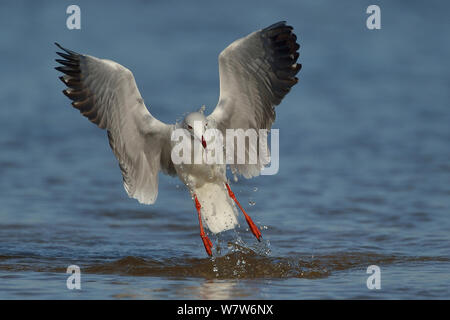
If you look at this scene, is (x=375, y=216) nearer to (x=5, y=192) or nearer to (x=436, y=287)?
(x=436, y=287)

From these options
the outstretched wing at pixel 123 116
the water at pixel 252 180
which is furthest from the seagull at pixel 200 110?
the water at pixel 252 180

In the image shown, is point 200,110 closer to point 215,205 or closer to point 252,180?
point 215,205

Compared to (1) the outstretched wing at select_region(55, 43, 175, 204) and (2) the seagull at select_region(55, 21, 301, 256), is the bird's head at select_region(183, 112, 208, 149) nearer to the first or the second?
(2) the seagull at select_region(55, 21, 301, 256)

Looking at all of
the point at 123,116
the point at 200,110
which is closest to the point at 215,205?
the point at 200,110

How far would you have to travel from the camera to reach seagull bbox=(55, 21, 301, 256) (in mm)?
7551

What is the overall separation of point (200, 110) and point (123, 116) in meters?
0.73

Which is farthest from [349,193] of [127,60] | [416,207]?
[127,60]

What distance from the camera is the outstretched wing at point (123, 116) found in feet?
24.6

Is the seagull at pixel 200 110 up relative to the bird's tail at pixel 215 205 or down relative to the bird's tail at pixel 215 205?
up

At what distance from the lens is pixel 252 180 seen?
12.4 metres

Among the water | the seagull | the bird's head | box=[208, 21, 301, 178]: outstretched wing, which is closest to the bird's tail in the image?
the seagull

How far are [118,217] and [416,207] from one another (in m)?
3.80

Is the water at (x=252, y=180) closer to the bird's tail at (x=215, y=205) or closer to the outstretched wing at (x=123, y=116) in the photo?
the bird's tail at (x=215, y=205)

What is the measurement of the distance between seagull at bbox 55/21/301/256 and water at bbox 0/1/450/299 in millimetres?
681
